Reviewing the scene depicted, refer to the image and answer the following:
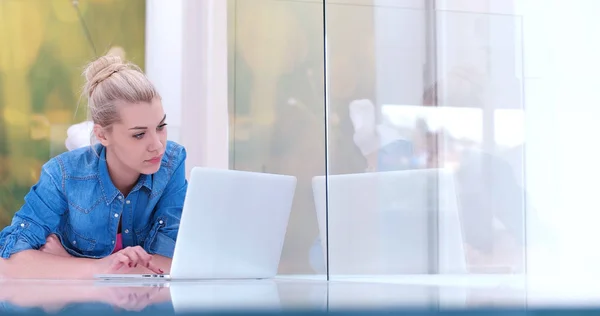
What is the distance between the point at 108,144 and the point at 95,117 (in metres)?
0.09

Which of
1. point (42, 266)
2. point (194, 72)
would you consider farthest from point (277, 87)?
point (42, 266)

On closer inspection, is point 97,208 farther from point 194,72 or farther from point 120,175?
point 194,72

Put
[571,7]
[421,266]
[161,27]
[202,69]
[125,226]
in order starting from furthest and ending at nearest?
1. [161,27]
2. [202,69]
3. [125,226]
4. [421,266]
5. [571,7]

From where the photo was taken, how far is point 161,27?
3529 mm

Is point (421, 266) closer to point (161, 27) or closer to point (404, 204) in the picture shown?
point (404, 204)

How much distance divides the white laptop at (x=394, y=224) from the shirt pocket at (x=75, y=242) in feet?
2.15

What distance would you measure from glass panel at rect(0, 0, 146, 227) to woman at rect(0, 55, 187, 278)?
1.99 m

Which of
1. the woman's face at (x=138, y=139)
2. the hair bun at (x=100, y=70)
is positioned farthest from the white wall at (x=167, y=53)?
the woman's face at (x=138, y=139)

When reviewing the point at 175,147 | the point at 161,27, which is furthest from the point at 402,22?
the point at 161,27

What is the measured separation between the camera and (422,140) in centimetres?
107

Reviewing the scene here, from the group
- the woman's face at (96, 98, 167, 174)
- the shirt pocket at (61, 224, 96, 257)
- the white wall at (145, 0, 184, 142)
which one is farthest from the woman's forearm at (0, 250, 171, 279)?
the white wall at (145, 0, 184, 142)

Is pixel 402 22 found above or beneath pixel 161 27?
beneath

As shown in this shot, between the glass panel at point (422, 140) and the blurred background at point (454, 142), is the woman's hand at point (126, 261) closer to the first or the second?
the blurred background at point (454, 142)

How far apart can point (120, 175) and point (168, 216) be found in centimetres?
15
